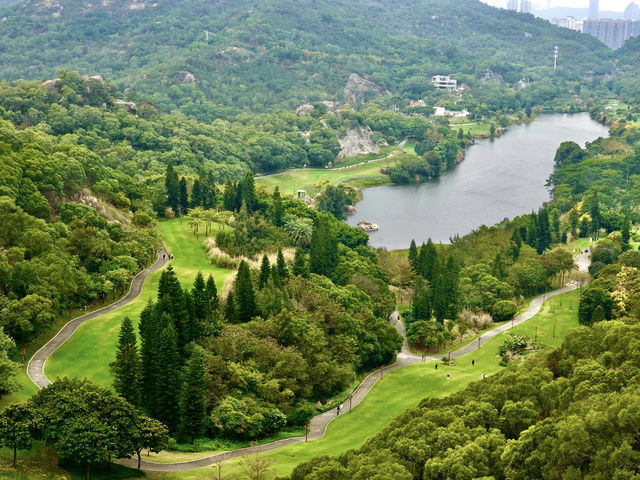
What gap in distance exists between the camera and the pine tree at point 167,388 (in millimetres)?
57750

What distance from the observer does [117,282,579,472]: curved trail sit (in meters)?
50.5

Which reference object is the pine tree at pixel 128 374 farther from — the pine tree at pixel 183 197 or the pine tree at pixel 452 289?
the pine tree at pixel 183 197

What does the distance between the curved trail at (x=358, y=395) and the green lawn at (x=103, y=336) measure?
38.8 ft

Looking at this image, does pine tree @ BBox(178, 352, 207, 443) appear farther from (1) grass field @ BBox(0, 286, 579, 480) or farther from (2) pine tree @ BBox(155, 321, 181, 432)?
(1) grass field @ BBox(0, 286, 579, 480)

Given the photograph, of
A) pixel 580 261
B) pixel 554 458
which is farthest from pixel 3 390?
pixel 580 261

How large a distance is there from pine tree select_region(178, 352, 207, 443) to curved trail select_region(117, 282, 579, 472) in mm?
3320

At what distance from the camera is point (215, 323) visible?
68875 mm

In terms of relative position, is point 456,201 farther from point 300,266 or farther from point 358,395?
point 358,395

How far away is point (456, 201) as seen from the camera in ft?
534

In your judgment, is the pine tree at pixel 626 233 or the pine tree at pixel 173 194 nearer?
the pine tree at pixel 173 194

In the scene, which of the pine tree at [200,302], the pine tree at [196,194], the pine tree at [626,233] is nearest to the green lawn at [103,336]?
the pine tree at [200,302]

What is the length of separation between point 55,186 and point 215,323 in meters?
25.4

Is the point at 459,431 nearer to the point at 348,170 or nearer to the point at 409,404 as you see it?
the point at 409,404

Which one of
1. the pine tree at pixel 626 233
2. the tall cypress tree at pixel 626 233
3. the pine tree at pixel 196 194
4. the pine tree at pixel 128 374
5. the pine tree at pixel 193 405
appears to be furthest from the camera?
the tall cypress tree at pixel 626 233
